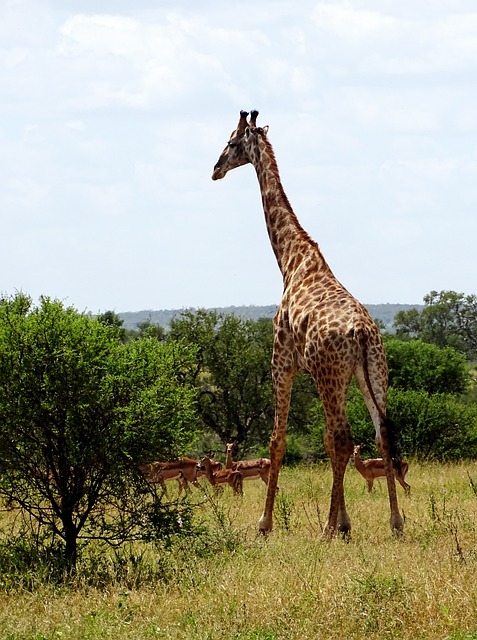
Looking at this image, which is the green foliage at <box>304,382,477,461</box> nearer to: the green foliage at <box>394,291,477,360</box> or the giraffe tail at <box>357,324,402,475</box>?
the giraffe tail at <box>357,324,402,475</box>

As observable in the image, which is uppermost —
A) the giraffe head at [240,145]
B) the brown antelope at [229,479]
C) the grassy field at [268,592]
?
the giraffe head at [240,145]

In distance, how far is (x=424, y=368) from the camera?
896 inches

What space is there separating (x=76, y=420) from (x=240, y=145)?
4.93m

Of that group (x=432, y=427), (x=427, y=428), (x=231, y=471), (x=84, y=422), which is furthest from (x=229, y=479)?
(x=84, y=422)

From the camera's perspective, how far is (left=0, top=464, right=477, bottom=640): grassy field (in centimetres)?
675

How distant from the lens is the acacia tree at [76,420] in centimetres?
880

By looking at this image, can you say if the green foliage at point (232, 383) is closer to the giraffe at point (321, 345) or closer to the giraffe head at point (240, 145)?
the giraffe head at point (240, 145)

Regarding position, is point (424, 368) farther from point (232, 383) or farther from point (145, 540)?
point (145, 540)

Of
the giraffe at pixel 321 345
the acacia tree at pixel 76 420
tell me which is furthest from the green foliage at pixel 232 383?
the acacia tree at pixel 76 420

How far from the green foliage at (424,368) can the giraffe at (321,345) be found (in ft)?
35.1

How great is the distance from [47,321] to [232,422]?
1716cm

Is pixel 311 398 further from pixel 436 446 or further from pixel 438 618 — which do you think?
pixel 438 618

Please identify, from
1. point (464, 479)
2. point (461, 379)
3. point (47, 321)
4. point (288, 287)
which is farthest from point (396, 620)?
point (461, 379)

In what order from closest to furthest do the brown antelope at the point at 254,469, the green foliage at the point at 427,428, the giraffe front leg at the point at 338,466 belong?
the giraffe front leg at the point at 338,466
the brown antelope at the point at 254,469
the green foliage at the point at 427,428
